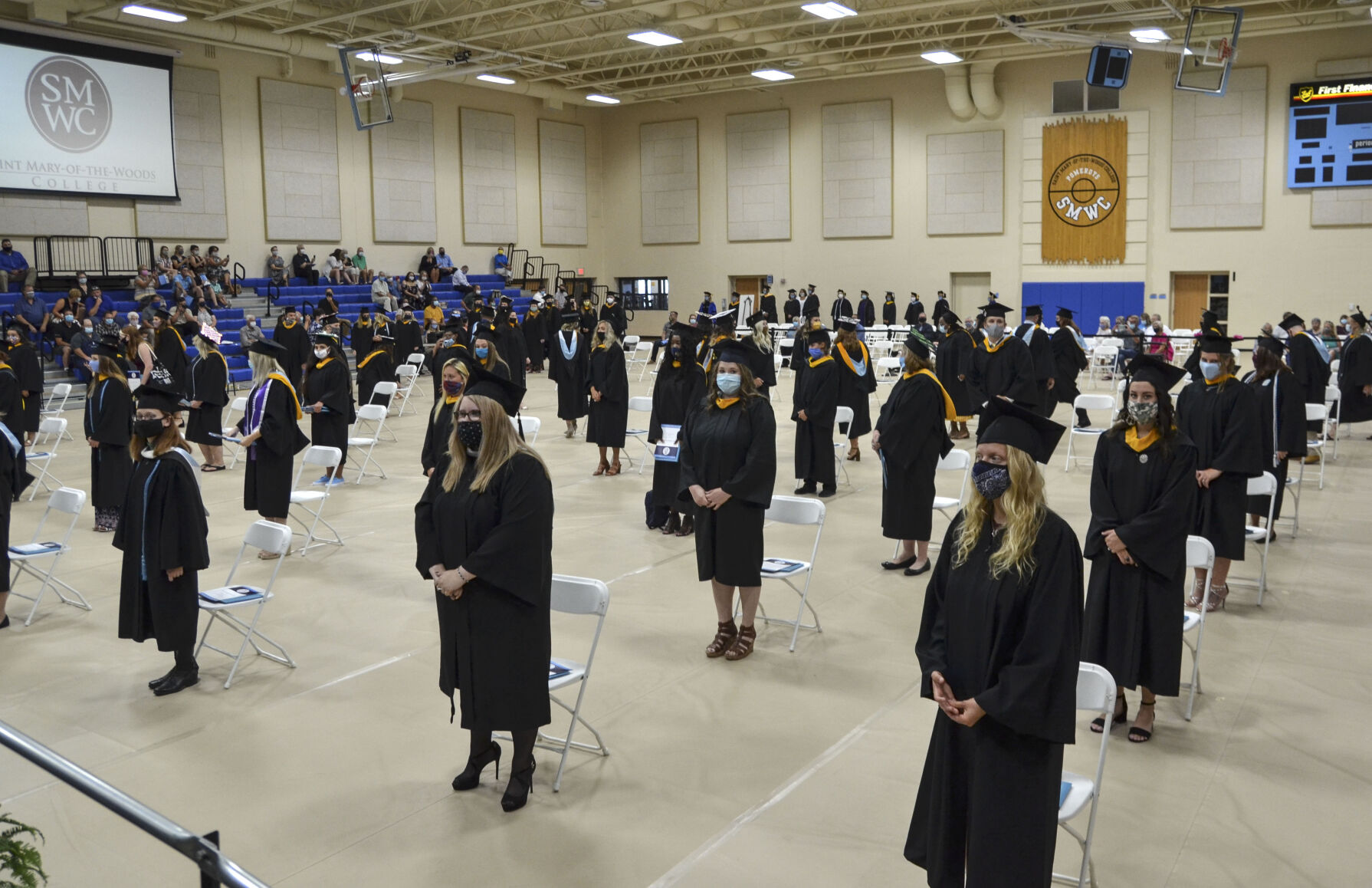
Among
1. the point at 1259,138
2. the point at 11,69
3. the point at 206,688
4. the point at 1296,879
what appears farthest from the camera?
the point at 1259,138

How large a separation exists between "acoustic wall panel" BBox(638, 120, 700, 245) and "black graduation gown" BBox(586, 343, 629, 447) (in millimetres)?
21878

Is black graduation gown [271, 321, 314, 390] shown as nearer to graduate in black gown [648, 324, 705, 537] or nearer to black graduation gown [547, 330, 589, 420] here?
black graduation gown [547, 330, 589, 420]

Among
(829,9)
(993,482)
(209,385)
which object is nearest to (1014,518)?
(993,482)

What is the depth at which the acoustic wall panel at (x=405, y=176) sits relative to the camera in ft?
91.9

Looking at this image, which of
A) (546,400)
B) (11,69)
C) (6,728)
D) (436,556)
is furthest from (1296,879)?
(11,69)

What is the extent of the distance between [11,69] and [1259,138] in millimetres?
25618

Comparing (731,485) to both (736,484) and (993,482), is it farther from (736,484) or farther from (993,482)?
(993,482)

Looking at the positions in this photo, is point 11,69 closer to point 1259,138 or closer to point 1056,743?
point 1056,743

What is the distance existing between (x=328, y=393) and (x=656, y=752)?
680 centimetres

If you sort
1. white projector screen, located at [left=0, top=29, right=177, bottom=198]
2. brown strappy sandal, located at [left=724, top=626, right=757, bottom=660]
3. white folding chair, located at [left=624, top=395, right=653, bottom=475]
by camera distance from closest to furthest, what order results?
1. brown strappy sandal, located at [left=724, top=626, right=757, bottom=660]
2. white folding chair, located at [left=624, top=395, right=653, bottom=475]
3. white projector screen, located at [left=0, top=29, right=177, bottom=198]

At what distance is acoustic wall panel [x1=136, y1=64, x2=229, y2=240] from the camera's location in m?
23.6

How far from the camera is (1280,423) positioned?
8633mm

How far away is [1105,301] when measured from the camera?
2714cm

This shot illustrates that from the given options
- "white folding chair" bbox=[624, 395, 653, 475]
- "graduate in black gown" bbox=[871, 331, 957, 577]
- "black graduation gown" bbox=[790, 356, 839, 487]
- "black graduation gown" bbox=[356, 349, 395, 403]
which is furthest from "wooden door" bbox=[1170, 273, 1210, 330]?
"graduate in black gown" bbox=[871, 331, 957, 577]
